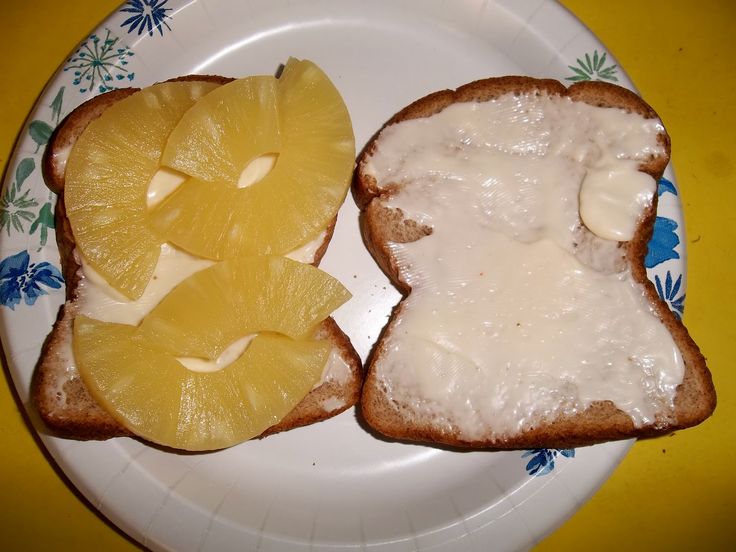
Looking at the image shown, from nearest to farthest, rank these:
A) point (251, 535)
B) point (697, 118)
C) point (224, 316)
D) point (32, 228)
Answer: point (224, 316), point (251, 535), point (32, 228), point (697, 118)

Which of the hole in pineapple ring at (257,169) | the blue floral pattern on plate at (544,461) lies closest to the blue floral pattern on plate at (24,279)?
the hole in pineapple ring at (257,169)

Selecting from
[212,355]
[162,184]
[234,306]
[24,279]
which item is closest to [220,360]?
[212,355]

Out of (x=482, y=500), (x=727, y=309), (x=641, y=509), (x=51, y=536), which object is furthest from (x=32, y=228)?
(x=727, y=309)

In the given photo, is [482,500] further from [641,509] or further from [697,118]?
[697,118]

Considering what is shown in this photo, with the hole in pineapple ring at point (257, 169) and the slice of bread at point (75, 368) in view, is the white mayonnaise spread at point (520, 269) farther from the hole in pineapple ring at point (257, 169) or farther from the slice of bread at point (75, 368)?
the hole in pineapple ring at point (257, 169)

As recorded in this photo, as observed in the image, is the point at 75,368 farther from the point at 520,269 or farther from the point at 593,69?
the point at 593,69
